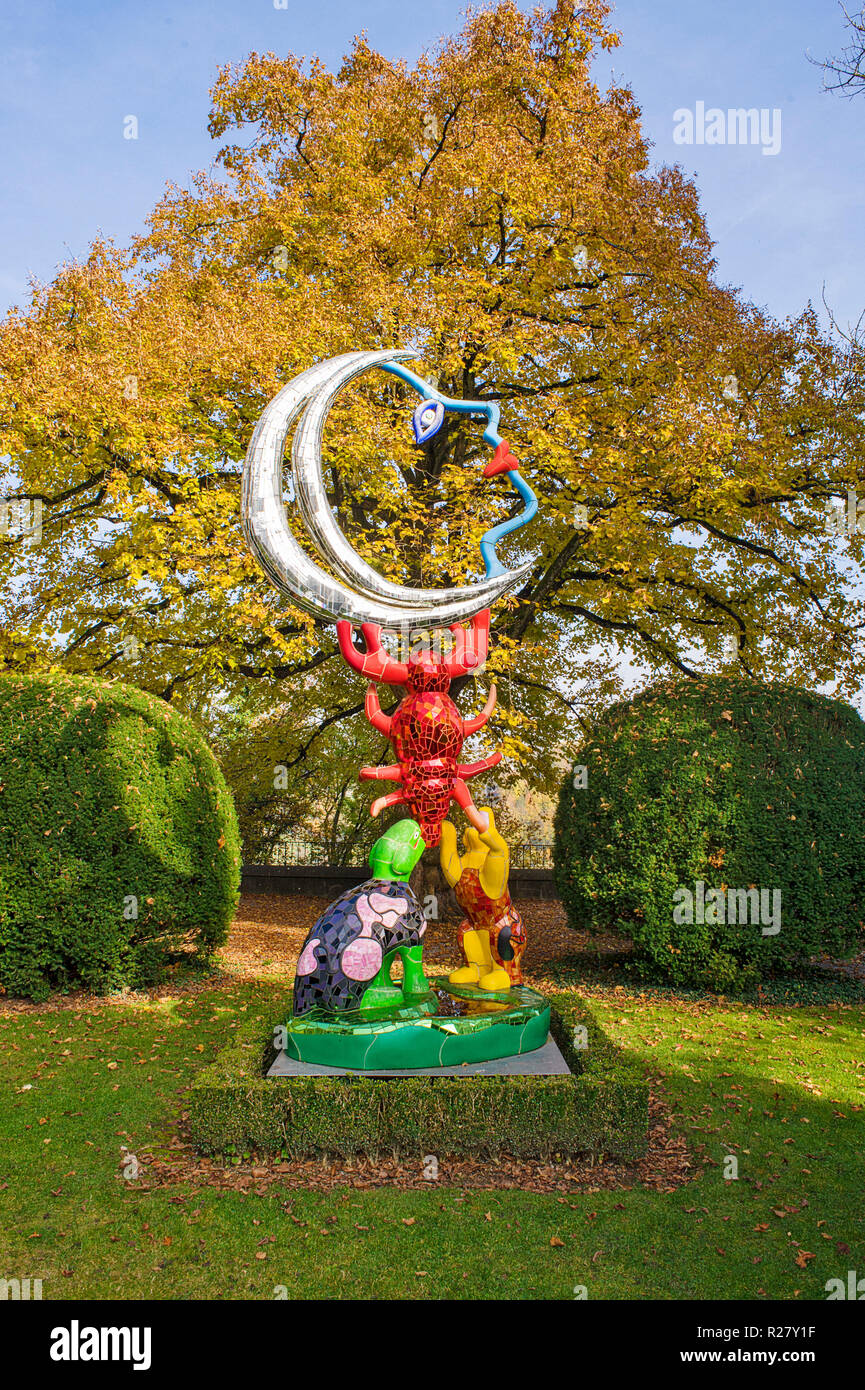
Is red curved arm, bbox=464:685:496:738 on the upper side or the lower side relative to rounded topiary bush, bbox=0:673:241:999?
upper

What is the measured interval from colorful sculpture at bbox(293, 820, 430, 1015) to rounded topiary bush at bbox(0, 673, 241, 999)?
3.97 meters

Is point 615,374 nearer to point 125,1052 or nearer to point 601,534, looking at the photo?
point 601,534

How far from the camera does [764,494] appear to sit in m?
13.5

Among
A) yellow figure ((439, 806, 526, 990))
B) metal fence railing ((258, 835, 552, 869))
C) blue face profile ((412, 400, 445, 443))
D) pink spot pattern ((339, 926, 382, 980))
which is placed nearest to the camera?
pink spot pattern ((339, 926, 382, 980))

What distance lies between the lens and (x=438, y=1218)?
5156 millimetres

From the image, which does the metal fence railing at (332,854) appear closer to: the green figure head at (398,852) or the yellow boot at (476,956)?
the yellow boot at (476,956)

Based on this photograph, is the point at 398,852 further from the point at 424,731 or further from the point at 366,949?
the point at 424,731

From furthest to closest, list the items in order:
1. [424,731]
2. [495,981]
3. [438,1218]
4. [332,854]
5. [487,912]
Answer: [332,854] → [487,912] → [495,981] → [424,731] → [438,1218]

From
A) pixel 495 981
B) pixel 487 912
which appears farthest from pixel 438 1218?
pixel 487 912

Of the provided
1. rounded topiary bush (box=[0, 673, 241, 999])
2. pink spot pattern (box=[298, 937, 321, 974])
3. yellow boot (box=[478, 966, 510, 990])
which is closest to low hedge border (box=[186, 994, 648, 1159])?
pink spot pattern (box=[298, 937, 321, 974])

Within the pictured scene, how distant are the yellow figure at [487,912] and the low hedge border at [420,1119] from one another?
1554 millimetres

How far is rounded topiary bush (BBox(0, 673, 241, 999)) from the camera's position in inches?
380

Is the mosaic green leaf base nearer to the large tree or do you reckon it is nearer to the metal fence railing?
the large tree

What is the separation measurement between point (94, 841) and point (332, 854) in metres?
9.02
